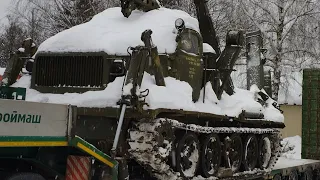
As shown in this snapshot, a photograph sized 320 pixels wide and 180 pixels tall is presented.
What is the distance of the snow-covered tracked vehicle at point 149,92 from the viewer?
6.86 meters

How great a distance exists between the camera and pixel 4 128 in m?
4.24

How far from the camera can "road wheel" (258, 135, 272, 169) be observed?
10539 mm

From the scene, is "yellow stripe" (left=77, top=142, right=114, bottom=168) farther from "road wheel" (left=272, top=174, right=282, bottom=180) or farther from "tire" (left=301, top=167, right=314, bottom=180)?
"tire" (left=301, top=167, right=314, bottom=180)

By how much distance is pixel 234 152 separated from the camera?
936cm

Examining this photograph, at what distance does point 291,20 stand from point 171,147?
16.2 meters

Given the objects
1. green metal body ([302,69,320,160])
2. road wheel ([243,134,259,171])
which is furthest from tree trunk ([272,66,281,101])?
road wheel ([243,134,259,171])

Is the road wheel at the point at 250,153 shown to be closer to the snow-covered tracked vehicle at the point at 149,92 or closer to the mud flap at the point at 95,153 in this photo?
the snow-covered tracked vehicle at the point at 149,92

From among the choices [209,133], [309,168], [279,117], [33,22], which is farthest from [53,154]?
[33,22]

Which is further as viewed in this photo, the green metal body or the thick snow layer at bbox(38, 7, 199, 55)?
the green metal body

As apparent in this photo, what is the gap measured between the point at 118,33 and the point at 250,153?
387 centimetres

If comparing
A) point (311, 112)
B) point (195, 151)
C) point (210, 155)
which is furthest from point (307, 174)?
point (195, 151)

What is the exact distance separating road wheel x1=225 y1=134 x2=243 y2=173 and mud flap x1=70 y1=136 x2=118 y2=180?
10.7 ft

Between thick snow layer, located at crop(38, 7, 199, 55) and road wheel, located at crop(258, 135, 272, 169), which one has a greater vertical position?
thick snow layer, located at crop(38, 7, 199, 55)

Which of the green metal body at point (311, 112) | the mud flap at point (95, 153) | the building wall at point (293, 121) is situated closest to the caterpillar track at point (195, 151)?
the mud flap at point (95, 153)
